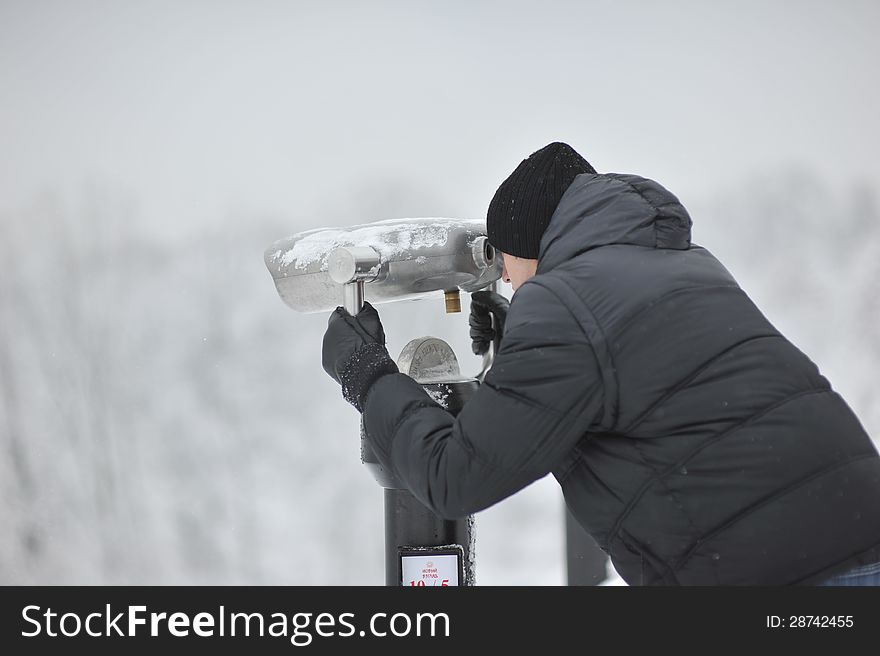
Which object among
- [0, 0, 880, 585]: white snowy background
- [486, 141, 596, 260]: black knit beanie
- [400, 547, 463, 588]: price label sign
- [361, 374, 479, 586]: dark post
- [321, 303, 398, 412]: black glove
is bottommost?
[400, 547, 463, 588]: price label sign

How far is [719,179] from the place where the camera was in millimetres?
3270

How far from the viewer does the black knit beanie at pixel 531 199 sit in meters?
1.03

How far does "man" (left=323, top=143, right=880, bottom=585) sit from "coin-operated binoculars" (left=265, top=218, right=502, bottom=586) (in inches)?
13.6

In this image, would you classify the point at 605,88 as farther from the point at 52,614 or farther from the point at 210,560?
the point at 52,614

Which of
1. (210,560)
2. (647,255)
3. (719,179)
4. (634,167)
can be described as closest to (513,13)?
(634,167)

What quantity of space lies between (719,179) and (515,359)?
270 cm

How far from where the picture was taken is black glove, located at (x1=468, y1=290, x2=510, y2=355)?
55.5 inches

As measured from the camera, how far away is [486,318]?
1.44 m

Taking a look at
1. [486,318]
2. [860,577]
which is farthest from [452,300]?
[860,577]

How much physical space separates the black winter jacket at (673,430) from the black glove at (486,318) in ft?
1.72

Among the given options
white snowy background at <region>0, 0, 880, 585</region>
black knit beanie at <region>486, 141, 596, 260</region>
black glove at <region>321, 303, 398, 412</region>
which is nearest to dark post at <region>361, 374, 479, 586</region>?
black glove at <region>321, 303, 398, 412</region>

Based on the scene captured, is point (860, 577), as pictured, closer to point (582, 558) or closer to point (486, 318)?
point (486, 318)

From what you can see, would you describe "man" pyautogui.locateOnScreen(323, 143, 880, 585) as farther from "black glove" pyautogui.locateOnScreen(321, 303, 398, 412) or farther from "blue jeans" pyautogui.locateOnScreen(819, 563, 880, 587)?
"black glove" pyautogui.locateOnScreen(321, 303, 398, 412)

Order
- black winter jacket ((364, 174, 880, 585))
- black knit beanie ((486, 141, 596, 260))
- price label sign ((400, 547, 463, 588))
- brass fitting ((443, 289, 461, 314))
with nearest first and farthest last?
black winter jacket ((364, 174, 880, 585)) < black knit beanie ((486, 141, 596, 260)) < price label sign ((400, 547, 463, 588)) < brass fitting ((443, 289, 461, 314))
